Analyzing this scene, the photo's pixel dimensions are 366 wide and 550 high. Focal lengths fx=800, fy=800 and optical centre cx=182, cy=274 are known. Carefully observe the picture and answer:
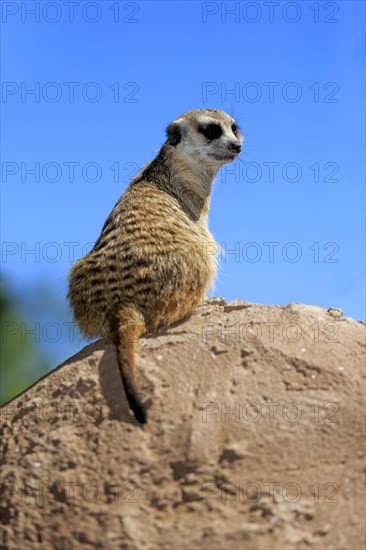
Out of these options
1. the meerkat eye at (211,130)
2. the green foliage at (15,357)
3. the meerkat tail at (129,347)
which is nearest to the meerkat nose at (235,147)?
the meerkat eye at (211,130)

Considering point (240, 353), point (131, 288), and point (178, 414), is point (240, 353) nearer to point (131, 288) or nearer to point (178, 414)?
point (178, 414)

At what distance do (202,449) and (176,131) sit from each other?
10.6 ft

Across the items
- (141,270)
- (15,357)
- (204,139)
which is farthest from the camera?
(15,357)

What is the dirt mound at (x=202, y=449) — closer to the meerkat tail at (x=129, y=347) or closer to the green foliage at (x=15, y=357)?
the meerkat tail at (x=129, y=347)

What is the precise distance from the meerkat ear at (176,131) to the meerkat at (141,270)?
584 mm

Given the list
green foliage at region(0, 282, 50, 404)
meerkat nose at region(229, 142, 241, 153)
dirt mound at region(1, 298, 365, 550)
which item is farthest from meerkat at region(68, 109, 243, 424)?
green foliage at region(0, 282, 50, 404)

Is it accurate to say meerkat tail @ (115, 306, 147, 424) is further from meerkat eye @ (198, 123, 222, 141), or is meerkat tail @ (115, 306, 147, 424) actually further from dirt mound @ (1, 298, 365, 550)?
meerkat eye @ (198, 123, 222, 141)

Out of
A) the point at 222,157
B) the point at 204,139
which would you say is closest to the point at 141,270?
the point at 222,157

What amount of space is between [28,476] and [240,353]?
1.17 meters

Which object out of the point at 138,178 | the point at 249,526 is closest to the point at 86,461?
the point at 249,526

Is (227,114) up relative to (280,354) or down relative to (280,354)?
up

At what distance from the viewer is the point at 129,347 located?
395cm

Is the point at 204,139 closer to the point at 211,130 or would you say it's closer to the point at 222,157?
the point at 211,130

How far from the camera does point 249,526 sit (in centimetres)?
334
